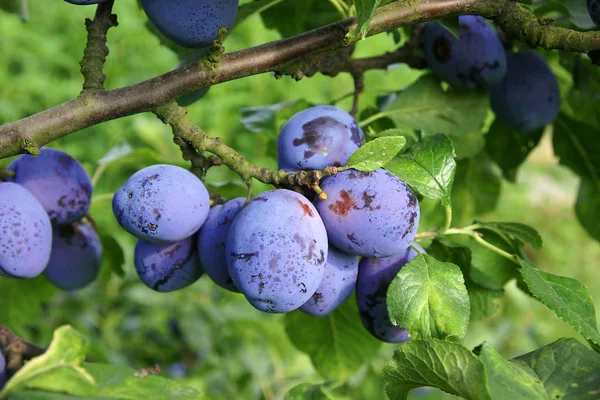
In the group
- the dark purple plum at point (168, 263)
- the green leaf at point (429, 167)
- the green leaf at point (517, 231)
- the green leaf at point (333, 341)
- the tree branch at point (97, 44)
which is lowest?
the green leaf at point (333, 341)

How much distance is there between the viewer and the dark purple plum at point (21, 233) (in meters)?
0.90

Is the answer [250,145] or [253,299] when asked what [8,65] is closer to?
[250,145]

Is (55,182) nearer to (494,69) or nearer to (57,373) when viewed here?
(57,373)

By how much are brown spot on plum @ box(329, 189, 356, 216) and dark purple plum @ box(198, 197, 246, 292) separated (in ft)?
0.46

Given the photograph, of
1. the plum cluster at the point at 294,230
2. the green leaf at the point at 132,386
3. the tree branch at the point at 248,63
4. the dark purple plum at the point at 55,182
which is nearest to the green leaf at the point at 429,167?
the plum cluster at the point at 294,230

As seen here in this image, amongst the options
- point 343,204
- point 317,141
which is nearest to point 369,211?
point 343,204

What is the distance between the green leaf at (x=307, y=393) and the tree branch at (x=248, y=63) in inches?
18.7

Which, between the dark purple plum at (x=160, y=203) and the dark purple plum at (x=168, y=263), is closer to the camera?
the dark purple plum at (x=160, y=203)

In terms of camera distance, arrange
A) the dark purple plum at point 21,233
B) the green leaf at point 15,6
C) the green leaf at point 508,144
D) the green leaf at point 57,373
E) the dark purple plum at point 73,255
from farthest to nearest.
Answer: the green leaf at point 508,144 < the green leaf at point 15,6 < the dark purple plum at point 73,255 < the dark purple plum at point 21,233 < the green leaf at point 57,373

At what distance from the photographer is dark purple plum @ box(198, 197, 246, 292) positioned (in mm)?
882

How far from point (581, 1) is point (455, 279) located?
2.14 feet

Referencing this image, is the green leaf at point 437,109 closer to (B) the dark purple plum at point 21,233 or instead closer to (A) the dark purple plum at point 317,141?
(A) the dark purple plum at point 317,141

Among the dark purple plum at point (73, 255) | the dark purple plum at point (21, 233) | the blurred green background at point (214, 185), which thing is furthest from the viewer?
the blurred green background at point (214, 185)

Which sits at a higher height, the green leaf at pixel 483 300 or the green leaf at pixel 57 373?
the green leaf at pixel 57 373
